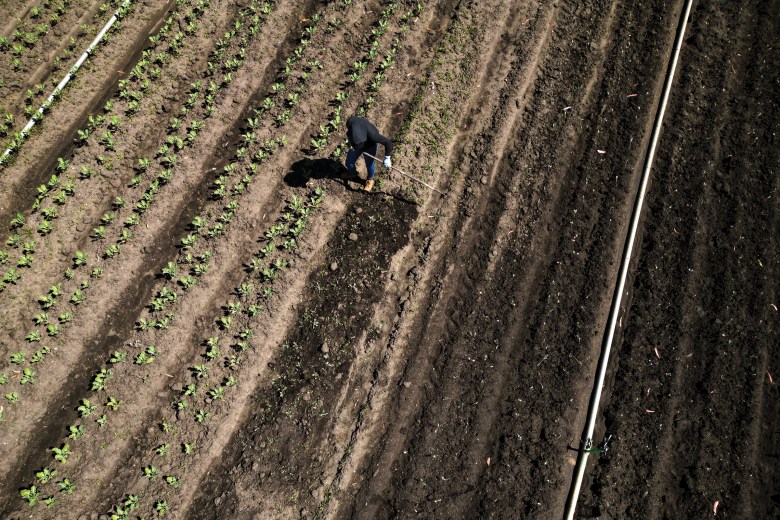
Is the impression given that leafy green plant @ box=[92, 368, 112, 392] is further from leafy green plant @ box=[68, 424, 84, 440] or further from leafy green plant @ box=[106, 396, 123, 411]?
leafy green plant @ box=[68, 424, 84, 440]

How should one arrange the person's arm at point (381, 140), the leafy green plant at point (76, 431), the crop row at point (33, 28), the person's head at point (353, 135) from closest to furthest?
the leafy green plant at point (76, 431)
the person's head at point (353, 135)
the person's arm at point (381, 140)
the crop row at point (33, 28)

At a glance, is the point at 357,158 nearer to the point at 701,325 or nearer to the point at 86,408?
the point at 86,408

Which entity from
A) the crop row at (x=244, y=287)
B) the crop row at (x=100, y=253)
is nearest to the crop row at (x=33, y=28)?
the crop row at (x=100, y=253)

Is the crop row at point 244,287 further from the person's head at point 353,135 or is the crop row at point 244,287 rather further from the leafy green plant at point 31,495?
the person's head at point 353,135

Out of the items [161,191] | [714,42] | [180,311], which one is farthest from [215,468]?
[714,42]

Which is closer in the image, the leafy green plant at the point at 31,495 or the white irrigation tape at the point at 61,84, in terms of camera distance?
the leafy green plant at the point at 31,495

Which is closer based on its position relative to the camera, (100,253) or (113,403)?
(113,403)

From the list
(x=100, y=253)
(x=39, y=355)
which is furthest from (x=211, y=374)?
(x=100, y=253)
